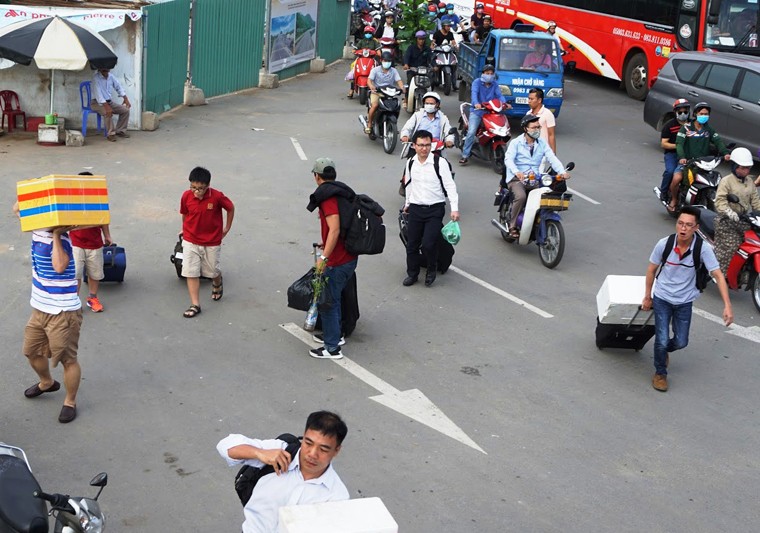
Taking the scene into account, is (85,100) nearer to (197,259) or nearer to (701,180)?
(197,259)

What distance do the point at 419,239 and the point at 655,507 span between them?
4702 mm

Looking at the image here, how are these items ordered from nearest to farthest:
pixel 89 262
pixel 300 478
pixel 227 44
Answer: pixel 300 478 < pixel 89 262 < pixel 227 44

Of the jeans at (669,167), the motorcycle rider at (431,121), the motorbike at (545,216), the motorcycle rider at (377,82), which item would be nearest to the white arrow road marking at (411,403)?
the motorbike at (545,216)

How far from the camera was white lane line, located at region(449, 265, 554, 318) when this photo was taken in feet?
34.6

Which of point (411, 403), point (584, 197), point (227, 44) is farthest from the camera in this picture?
point (227, 44)

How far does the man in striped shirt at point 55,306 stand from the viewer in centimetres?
727

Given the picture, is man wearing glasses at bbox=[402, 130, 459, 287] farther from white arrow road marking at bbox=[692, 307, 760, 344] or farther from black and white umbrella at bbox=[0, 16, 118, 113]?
black and white umbrella at bbox=[0, 16, 118, 113]

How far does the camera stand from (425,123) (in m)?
14.4

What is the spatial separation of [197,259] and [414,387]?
2659mm

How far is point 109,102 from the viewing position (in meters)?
16.8

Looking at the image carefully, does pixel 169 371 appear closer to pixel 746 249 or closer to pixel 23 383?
pixel 23 383

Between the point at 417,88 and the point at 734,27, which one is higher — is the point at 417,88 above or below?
below

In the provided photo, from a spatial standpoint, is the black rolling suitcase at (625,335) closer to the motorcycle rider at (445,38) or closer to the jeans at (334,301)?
the jeans at (334,301)

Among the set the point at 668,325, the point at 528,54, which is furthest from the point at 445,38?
the point at 668,325
